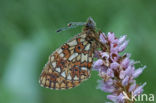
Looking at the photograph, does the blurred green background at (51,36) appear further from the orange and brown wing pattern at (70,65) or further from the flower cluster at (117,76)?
the flower cluster at (117,76)

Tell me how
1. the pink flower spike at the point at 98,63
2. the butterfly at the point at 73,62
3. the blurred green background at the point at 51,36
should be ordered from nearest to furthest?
the pink flower spike at the point at 98,63 → the butterfly at the point at 73,62 → the blurred green background at the point at 51,36

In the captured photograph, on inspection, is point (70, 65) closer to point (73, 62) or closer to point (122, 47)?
point (73, 62)

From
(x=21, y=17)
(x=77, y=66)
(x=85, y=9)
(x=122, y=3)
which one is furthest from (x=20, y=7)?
(x=77, y=66)

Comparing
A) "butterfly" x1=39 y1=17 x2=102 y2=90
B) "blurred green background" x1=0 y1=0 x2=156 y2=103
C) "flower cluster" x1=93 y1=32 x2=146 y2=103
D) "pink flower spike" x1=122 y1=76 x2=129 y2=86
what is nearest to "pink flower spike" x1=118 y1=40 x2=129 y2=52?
"flower cluster" x1=93 y1=32 x2=146 y2=103

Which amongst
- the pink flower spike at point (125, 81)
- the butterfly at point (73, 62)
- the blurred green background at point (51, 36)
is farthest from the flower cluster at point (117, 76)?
the blurred green background at point (51, 36)

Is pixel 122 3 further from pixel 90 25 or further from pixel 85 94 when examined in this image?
pixel 90 25

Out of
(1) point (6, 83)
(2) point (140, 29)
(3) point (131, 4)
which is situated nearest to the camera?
(1) point (6, 83)

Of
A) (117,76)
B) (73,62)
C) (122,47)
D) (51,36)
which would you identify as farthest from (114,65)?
(51,36)

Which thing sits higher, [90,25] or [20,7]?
[20,7]
